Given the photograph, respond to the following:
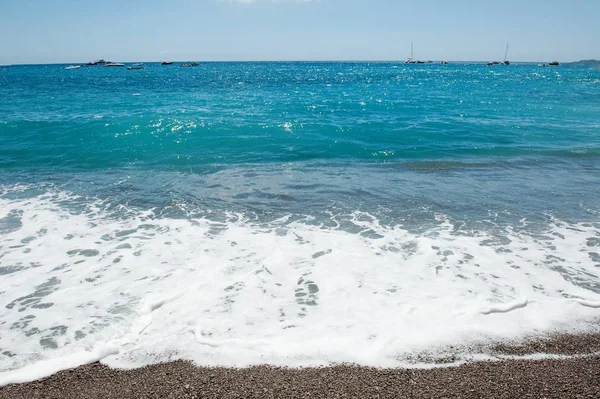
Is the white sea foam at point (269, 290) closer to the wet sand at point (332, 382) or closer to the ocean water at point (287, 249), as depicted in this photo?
the ocean water at point (287, 249)

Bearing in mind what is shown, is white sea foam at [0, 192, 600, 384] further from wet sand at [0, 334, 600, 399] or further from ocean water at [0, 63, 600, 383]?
wet sand at [0, 334, 600, 399]

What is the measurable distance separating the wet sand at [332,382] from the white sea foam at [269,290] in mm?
243

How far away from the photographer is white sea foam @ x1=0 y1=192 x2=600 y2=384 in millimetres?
5469

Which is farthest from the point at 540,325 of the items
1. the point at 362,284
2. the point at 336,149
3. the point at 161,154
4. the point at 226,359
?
the point at 161,154

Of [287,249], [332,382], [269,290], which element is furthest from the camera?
[287,249]

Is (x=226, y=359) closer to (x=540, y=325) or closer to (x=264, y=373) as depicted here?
(x=264, y=373)

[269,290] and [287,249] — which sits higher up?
[287,249]

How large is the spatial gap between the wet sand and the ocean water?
28 cm

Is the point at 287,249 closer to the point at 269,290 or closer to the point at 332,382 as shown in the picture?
the point at 269,290

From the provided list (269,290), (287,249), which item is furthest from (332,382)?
(287,249)

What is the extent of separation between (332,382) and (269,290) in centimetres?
255

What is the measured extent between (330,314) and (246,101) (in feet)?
112

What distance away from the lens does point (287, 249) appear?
338 inches

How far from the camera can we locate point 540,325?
581cm
